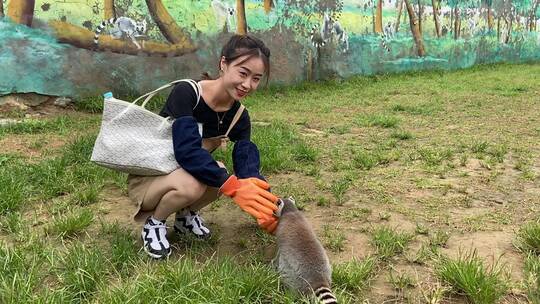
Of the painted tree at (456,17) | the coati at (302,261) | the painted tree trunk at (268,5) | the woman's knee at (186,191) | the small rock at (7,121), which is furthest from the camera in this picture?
the painted tree at (456,17)

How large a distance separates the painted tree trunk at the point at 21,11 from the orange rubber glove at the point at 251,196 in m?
5.68

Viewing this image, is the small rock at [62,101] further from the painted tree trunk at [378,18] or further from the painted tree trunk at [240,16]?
the painted tree trunk at [378,18]

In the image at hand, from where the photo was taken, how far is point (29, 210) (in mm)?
3354

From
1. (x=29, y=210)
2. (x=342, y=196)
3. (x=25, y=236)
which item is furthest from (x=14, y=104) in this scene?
(x=342, y=196)

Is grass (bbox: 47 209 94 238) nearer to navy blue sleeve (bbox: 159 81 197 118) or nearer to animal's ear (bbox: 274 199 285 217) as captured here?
navy blue sleeve (bbox: 159 81 197 118)

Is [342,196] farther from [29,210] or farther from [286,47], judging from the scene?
[286,47]

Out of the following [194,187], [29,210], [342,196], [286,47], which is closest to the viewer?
[194,187]

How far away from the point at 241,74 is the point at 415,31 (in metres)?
10.1

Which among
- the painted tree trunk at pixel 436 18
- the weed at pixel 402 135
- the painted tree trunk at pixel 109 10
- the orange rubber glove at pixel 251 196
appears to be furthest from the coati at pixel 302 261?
the painted tree trunk at pixel 436 18

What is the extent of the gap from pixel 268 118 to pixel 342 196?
3.36 meters

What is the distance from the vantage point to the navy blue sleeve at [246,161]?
2748mm

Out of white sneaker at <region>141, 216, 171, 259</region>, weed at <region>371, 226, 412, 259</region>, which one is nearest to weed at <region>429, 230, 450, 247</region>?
weed at <region>371, 226, 412, 259</region>

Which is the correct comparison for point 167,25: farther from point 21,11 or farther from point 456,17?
point 456,17

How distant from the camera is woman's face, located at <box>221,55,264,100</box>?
263cm
